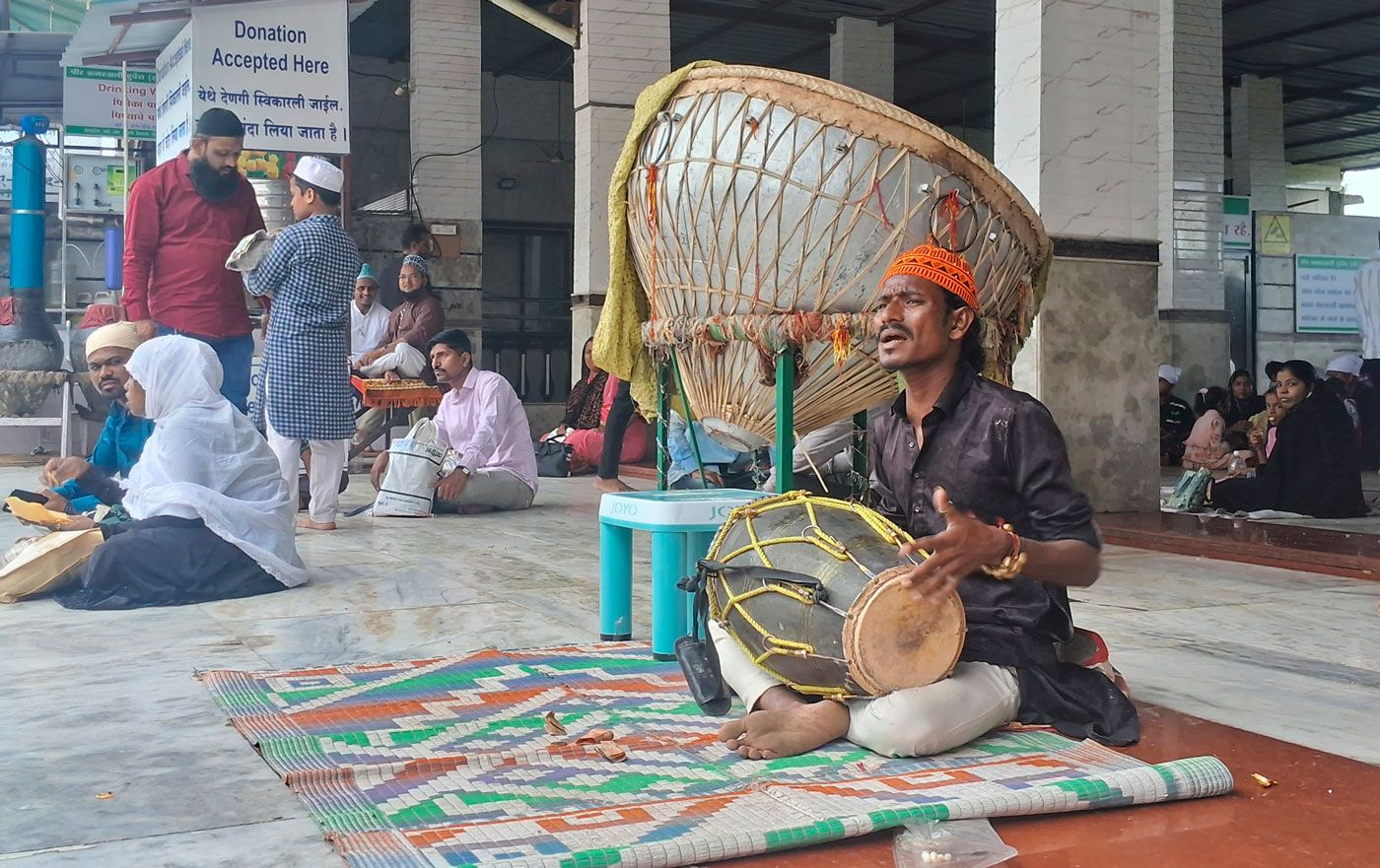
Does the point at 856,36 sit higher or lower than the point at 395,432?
higher

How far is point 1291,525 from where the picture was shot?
23.8 feet

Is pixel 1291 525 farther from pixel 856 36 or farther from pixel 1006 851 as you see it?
pixel 856 36

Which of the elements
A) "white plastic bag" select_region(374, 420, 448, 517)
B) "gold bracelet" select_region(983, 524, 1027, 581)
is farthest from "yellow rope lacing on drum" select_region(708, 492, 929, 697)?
"white plastic bag" select_region(374, 420, 448, 517)

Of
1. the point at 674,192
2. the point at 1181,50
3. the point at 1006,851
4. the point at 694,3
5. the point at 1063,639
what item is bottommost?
the point at 1006,851

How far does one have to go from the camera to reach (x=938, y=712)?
2.73m

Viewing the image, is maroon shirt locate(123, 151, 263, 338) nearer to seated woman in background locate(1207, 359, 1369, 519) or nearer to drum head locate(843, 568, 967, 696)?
drum head locate(843, 568, 967, 696)

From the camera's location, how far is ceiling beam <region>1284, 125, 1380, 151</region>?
76.8 feet

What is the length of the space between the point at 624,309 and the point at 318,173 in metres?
3.06

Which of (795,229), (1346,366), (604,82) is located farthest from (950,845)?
(1346,366)

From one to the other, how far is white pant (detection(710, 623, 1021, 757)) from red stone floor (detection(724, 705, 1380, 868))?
0.30 metres

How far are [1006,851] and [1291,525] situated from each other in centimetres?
570

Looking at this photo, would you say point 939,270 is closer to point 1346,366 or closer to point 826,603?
point 826,603

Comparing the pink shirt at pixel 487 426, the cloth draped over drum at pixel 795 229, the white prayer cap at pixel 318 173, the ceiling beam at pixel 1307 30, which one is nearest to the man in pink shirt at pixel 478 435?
the pink shirt at pixel 487 426

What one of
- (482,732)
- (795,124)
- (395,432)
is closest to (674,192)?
(795,124)
